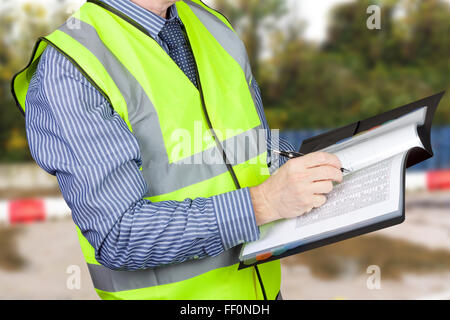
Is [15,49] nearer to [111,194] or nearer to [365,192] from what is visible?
[111,194]

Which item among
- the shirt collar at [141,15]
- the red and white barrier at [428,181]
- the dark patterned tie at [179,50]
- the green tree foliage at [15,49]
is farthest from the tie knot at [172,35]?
the green tree foliage at [15,49]

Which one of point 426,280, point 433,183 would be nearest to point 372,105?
point 433,183

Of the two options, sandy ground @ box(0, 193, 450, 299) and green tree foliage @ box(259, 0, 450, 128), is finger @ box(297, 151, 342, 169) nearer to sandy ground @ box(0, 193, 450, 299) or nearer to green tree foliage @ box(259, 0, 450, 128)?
sandy ground @ box(0, 193, 450, 299)

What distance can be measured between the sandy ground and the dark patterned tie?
9.03 ft

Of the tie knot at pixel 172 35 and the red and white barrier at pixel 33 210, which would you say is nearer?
the tie knot at pixel 172 35

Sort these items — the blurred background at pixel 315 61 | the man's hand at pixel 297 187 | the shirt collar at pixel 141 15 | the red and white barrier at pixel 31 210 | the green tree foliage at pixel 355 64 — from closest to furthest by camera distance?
the man's hand at pixel 297 187, the shirt collar at pixel 141 15, the red and white barrier at pixel 31 210, the blurred background at pixel 315 61, the green tree foliage at pixel 355 64

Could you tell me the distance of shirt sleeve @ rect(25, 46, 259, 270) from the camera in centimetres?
117

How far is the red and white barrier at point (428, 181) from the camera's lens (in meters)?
6.75

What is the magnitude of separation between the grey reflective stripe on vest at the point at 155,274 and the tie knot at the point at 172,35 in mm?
589

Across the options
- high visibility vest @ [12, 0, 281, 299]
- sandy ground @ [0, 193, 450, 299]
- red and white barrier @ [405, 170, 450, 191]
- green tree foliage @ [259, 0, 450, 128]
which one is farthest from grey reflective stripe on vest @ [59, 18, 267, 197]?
green tree foliage @ [259, 0, 450, 128]

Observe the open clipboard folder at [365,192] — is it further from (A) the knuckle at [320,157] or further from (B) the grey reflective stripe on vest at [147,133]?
(B) the grey reflective stripe on vest at [147,133]

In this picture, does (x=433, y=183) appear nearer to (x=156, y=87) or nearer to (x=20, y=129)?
(x=156, y=87)

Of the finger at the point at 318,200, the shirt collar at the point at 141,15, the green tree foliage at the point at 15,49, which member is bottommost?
the finger at the point at 318,200

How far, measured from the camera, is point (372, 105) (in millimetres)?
9047
